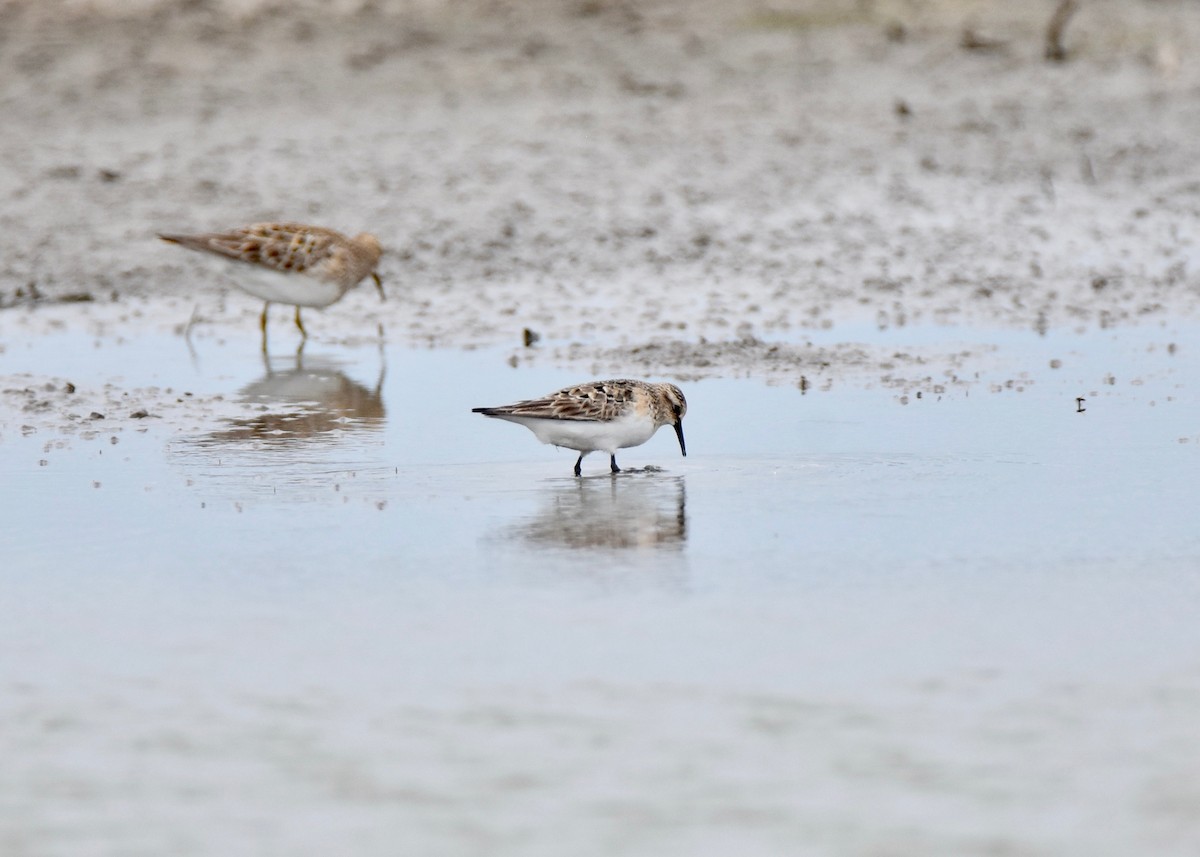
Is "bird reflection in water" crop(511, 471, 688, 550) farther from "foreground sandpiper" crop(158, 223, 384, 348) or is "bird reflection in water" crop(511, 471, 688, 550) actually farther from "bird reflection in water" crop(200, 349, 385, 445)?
"foreground sandpiper" crop(158, 223, 384, 348)

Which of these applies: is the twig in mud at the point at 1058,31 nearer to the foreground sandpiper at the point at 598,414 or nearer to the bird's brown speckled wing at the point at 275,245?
the bird's brown speckled wing at the point at 275,245

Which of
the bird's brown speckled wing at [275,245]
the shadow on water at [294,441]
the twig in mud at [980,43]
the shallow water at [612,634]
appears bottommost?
the shallow water at [612,634]

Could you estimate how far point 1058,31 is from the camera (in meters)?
23.5

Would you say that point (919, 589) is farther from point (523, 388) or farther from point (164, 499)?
point (523, 388)

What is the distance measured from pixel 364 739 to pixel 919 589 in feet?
8.36

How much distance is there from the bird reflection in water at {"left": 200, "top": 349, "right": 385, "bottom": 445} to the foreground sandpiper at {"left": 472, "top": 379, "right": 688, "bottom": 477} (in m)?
1.60

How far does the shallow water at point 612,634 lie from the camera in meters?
5.30

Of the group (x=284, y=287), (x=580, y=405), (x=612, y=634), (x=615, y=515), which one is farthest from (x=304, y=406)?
(x=612, y=634)

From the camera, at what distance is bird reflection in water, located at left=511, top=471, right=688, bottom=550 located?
326 inches

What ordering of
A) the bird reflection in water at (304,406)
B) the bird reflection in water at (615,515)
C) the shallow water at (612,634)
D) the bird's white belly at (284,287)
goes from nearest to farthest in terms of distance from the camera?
the shallow water at (612,634) < the bird reflection in water at (615,515) < the bird reflection in water at (304,406) < the bird's white belly at (284,287)

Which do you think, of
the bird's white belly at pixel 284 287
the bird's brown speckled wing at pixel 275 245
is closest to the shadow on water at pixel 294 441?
the bird's white belly at pixel 284 287

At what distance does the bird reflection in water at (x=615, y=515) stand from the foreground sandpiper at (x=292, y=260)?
511 cm

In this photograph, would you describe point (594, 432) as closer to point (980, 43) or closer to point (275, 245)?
point (275, 245)

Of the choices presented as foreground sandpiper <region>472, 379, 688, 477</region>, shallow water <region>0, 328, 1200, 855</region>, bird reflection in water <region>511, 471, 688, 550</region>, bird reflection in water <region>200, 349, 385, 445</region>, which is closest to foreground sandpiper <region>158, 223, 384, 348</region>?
bird reflection in water <region>200, 349, 385, 445</region>
